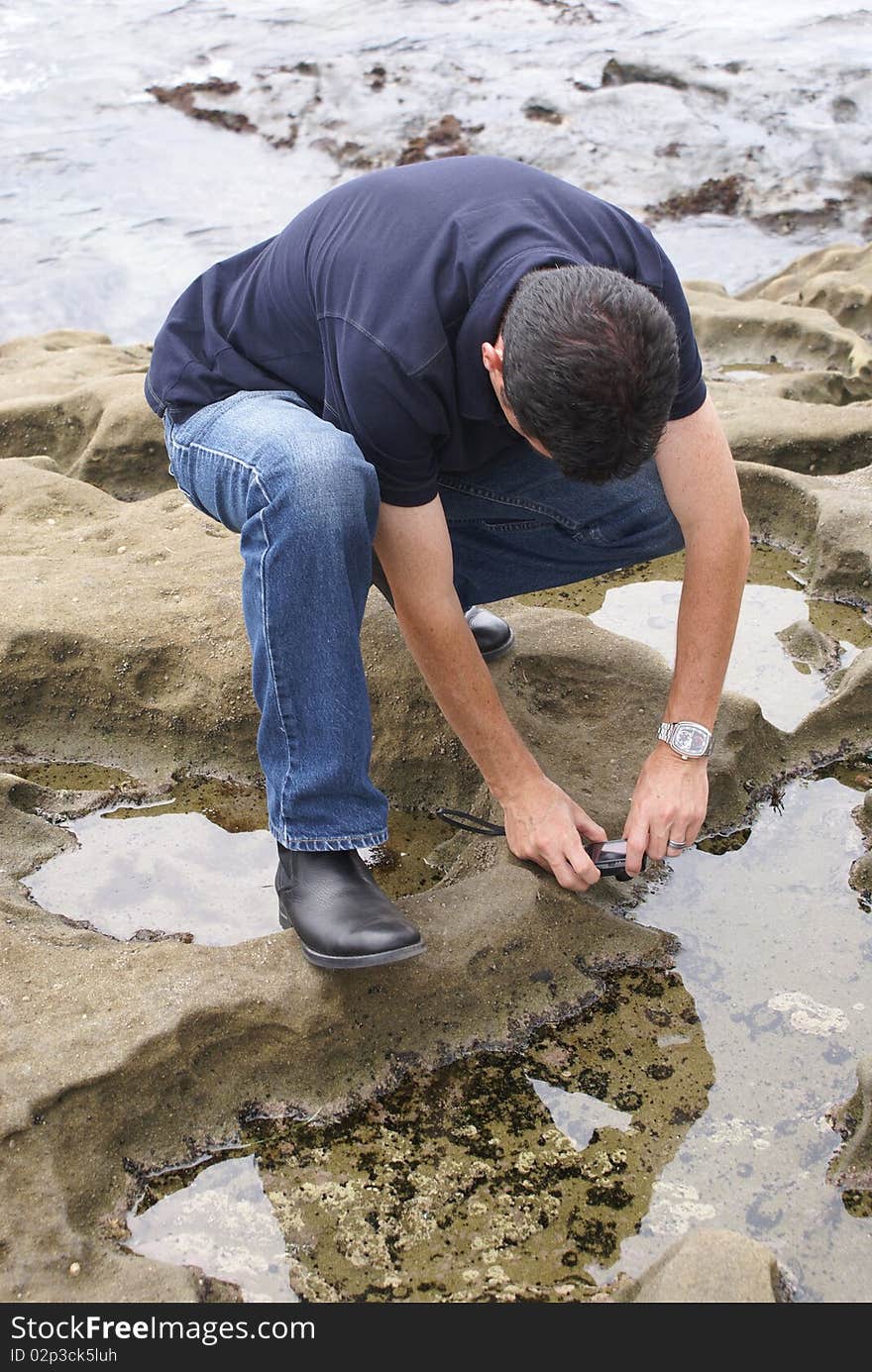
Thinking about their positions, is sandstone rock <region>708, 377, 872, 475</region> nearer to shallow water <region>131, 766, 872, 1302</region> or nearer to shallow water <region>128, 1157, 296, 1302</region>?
shallow water <region>131, 766, 872, 1302</region>

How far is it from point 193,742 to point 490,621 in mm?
676

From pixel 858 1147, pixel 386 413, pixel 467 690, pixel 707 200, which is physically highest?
pixel 386 413

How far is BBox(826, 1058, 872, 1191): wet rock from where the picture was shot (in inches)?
70.7

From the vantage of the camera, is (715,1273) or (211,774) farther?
(211,774)

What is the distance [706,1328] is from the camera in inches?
59.4

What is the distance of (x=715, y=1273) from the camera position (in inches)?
60.1

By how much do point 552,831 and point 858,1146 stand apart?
2.11 feet

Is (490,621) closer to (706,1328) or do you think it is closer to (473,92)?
(706,1328)

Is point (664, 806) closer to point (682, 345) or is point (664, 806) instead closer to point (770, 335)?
point (682, 345)

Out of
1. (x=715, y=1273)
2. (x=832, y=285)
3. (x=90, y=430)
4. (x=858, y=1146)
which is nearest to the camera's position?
(x=715, y=1273)

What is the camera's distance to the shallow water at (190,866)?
92.7 inches

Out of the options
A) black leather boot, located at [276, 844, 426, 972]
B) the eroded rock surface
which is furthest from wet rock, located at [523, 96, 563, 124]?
the eroded rock surface

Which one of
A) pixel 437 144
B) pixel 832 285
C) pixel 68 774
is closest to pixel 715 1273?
pixel 68 774

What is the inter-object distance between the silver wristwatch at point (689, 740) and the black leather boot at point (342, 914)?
1.76 ft
